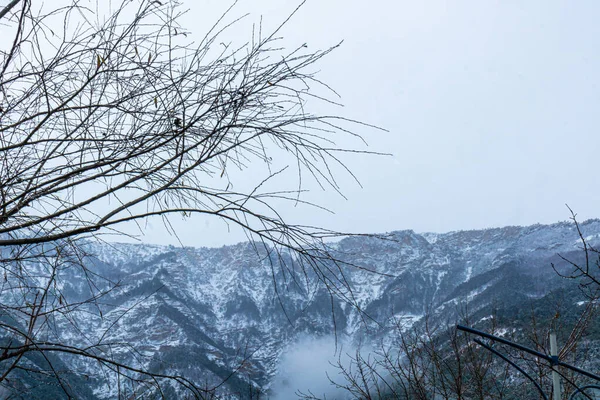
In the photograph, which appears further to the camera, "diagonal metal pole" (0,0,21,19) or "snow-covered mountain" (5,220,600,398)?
"snow-covered mountain" (5,220,600,398)

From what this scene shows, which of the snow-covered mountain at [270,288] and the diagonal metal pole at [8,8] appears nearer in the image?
the diagonal metal pole at [8,8]

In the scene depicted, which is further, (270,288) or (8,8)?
(270,288)

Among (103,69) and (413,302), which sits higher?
(413,302)

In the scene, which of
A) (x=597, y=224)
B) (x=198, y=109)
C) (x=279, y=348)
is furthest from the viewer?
(x=279, y=348)

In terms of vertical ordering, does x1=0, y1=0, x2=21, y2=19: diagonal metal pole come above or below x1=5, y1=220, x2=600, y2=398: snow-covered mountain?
below

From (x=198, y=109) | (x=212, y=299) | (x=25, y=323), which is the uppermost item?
(x=212, y=299)

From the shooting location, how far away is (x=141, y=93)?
2199 mm

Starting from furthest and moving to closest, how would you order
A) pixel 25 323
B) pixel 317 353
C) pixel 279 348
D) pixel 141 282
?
pixel 317 353
pixel 279 348
pixel 141 282
pixel 25 323

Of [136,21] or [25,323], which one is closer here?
[136,21]

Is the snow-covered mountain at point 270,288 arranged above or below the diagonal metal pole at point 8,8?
above

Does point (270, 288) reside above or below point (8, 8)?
above

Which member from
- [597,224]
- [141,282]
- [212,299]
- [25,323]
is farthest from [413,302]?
[25,323]

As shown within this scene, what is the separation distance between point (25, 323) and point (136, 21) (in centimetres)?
145

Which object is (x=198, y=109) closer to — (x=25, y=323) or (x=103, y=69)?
(x=103, y=69)
